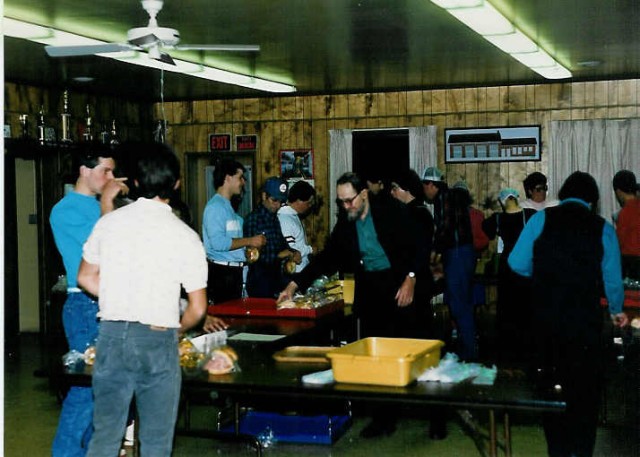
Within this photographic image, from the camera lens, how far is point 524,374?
3.63 meters

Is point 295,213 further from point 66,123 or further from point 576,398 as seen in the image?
point 66,123

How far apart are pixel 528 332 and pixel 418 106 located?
13.3ft

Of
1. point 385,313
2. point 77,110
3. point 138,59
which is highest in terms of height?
point 138,59

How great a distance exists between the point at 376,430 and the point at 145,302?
2732 millimetres

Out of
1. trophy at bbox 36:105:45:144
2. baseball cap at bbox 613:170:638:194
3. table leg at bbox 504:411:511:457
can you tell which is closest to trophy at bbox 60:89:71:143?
trophy at bbox 36:105:45:144

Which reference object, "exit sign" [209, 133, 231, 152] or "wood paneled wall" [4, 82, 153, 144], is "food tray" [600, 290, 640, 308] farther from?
"exit sign" [209, 133, 231, 152]

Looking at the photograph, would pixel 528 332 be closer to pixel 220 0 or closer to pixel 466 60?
pixel 466 60

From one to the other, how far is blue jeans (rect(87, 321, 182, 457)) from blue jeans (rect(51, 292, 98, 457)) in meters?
0.94

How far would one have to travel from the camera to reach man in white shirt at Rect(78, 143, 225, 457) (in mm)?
3230

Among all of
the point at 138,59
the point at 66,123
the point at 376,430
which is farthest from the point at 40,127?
the point at 376,430

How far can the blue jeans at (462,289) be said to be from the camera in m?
7.52

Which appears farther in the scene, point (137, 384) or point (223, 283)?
point (223, 283)

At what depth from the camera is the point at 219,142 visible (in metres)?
12.0

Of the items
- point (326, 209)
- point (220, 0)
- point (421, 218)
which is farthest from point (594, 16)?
point (326, 209)
